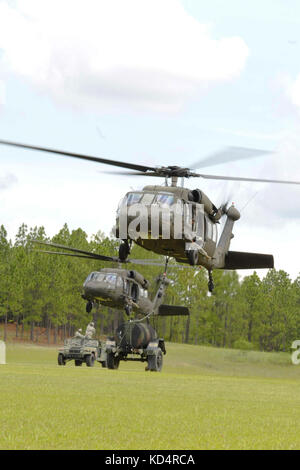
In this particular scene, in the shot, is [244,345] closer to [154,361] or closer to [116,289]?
[154,361]

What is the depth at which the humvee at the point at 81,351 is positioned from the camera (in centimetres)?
4122

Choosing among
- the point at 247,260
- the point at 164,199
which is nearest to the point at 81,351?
the point at 247,260

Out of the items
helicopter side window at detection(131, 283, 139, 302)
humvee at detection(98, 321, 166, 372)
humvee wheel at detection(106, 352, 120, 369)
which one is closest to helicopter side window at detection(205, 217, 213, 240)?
humvee at detection(98, 321, 166, 372)

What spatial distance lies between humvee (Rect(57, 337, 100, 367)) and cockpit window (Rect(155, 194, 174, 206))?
19.3 metres

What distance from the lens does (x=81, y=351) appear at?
41156 millimetres

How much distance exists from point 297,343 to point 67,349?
6031 cm

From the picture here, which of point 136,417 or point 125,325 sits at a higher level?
point 125,325

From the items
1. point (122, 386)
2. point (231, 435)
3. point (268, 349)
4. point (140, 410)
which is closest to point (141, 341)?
point (122, 386)

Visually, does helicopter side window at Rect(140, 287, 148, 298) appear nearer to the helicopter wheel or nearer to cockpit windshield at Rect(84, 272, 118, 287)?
cockpit windshield at Rect(84, 272, 118, 287)

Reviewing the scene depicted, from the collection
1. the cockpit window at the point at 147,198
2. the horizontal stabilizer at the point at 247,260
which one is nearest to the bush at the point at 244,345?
the horizontal stabilizer at the point at 247,260

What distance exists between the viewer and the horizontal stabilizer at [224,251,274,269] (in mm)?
27391

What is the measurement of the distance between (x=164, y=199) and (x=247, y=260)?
6015 mm

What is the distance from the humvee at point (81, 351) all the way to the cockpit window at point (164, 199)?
19.3m
